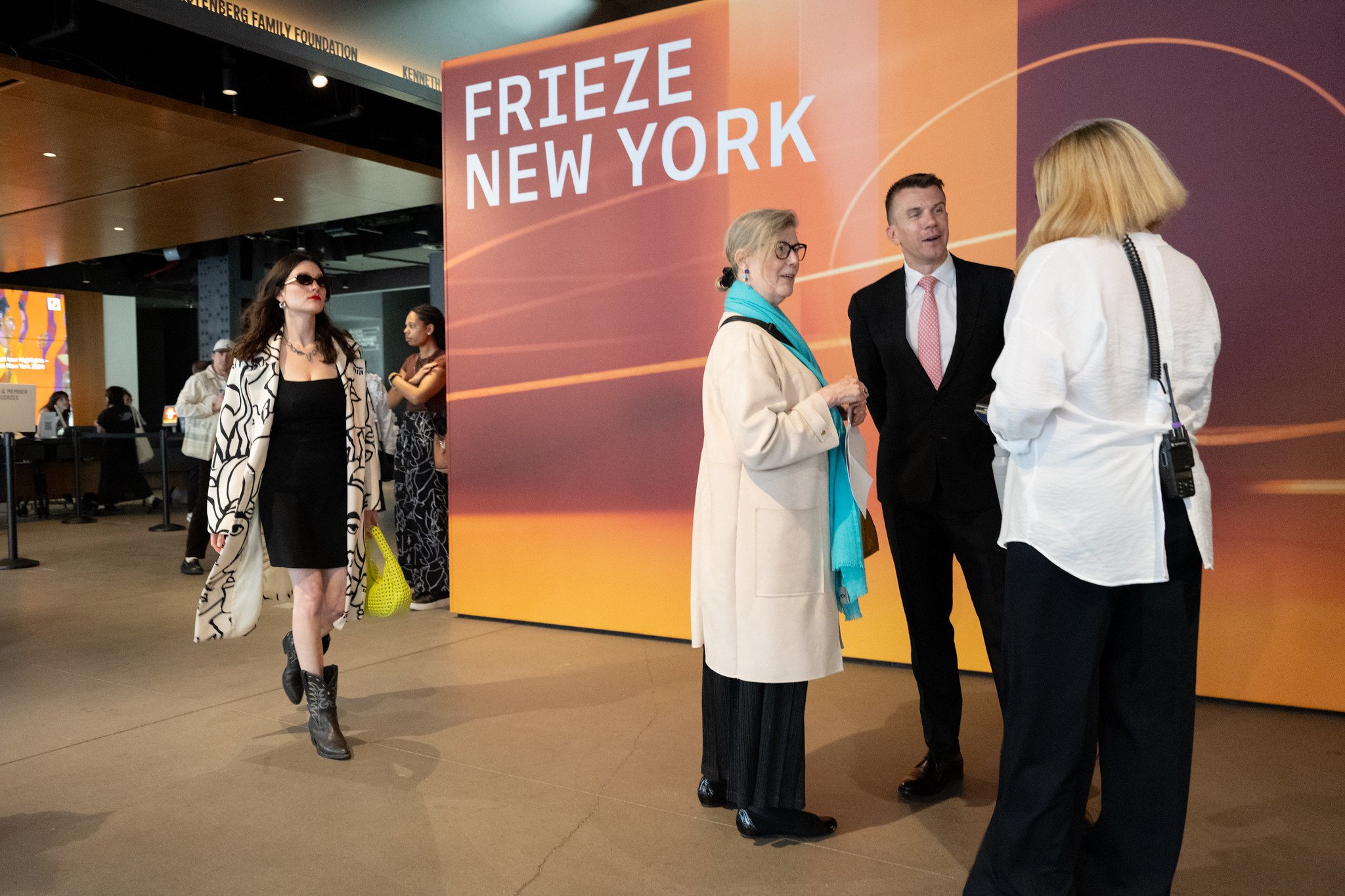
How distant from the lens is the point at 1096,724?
6.00 feet

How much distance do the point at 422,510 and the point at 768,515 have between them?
11.9 feet

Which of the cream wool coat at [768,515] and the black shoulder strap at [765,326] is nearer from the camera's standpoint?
the cream wool coat at [768,515]

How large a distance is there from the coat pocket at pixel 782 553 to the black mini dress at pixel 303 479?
162 centimetres

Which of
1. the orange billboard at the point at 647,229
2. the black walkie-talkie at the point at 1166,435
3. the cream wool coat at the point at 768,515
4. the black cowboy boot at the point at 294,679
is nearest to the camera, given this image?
the black walkie-talkie at the point at 1166,435

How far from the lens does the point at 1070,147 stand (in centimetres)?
177

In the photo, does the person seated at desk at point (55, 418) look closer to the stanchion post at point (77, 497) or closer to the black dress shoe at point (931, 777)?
the stanchion post at point (77, 497)

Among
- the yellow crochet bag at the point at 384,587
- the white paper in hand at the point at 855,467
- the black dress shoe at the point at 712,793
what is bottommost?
the black dress shoe at the point at 712,793

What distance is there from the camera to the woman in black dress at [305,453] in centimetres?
317

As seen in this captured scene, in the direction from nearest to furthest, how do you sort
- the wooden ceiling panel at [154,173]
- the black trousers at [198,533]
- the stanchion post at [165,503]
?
the black trousers at [198,533] → the wooden ceiling panel at [154,173] → the stanchion post at [165,503]

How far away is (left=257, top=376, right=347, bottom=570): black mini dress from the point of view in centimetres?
318

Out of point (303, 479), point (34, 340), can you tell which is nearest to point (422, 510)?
point (303, 479)

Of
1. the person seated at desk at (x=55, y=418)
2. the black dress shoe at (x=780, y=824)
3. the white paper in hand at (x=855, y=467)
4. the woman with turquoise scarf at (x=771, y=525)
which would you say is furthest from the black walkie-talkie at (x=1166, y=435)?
the person seated at desk at (x=55, y=418)

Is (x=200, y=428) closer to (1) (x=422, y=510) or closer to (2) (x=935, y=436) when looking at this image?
(1) (x=422, y=510)

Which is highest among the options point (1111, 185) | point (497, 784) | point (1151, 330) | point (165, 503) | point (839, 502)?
point (1111, 185)
